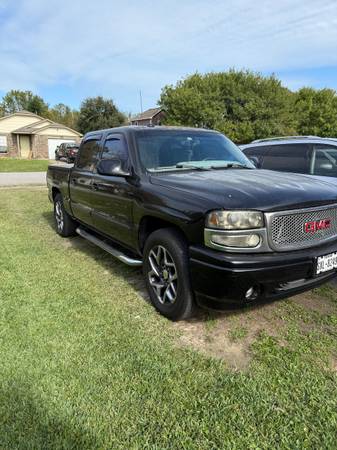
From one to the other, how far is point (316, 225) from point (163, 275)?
4.71 ft

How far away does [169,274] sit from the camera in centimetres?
342

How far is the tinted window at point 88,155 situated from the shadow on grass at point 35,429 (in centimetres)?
331

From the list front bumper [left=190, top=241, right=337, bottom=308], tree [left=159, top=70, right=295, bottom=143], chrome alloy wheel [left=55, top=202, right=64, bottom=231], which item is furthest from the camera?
tree [left=159, top=70, right=295, bottom=143]

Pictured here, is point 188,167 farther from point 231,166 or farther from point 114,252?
point 114,252

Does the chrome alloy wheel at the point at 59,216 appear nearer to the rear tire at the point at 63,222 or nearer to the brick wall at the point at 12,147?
the rear tire at the point at 63,222

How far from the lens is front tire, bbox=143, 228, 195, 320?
10.4 ft

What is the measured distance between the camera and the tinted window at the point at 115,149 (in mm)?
4242

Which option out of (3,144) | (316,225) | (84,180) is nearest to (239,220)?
(316,225)

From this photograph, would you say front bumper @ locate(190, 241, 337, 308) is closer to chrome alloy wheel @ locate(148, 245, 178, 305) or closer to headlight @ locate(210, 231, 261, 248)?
headlight @ locate(210, 231, 261, 248)

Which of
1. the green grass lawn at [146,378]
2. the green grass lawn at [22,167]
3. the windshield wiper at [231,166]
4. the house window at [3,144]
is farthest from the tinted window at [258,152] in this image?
the house window at [3,144]

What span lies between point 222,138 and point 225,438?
3.60 meters

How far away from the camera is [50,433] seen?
7.09ft

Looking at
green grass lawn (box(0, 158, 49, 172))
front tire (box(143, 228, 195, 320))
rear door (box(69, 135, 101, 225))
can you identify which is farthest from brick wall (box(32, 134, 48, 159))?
front tire (box(143, 228, 195, 320))

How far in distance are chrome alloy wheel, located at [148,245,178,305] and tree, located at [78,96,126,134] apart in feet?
158
